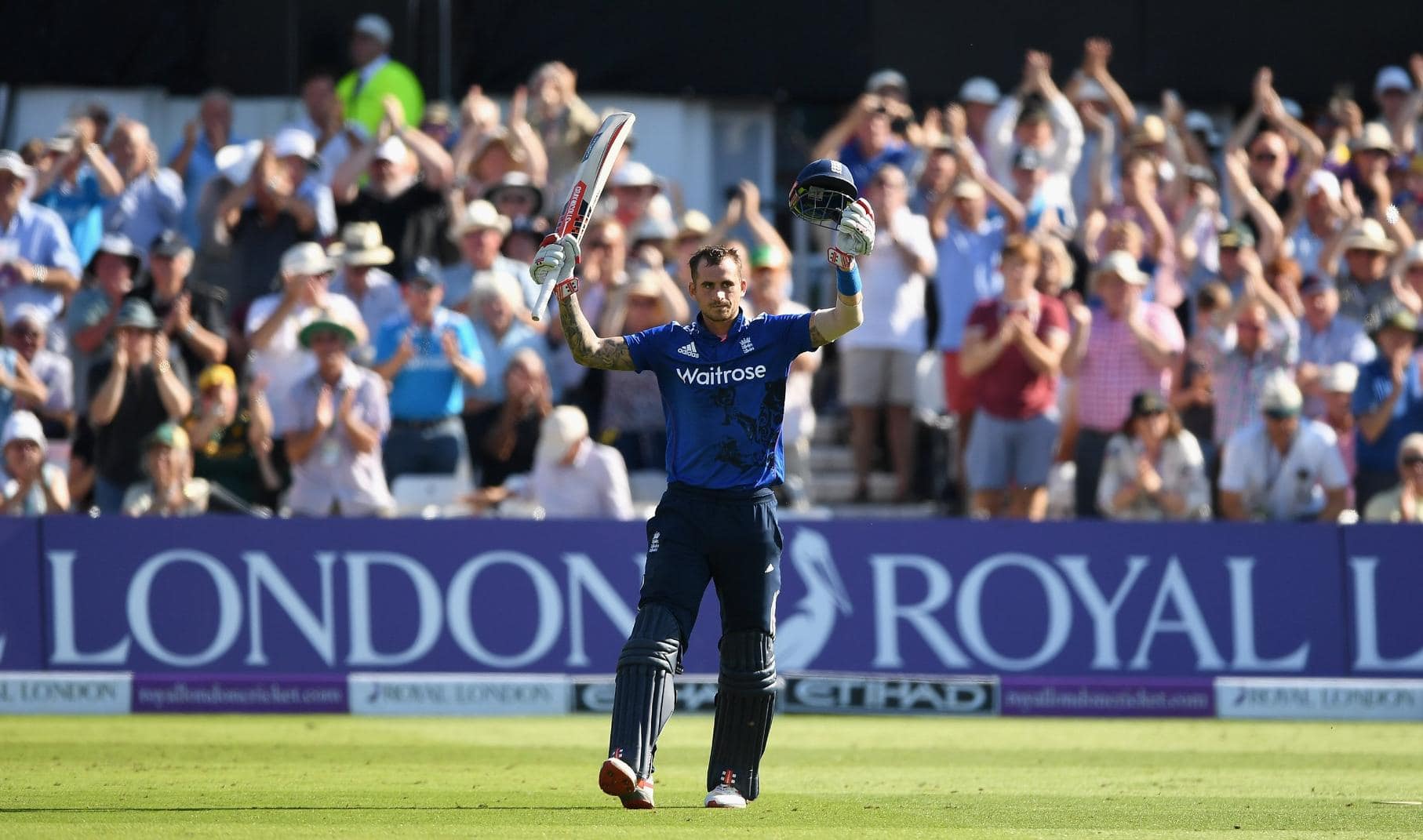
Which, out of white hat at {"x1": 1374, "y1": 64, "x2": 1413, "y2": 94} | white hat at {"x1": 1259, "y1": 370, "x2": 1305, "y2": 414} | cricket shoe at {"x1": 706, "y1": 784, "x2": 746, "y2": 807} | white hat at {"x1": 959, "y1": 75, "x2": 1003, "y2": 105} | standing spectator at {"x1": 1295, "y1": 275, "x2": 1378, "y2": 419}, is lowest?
cricket shoe at {"x1": 706, "y1": 784, "x2": 746, "y2": 807}

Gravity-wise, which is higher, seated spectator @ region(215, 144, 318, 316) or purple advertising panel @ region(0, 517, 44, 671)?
seated spectator @ region(215, 144, 318, 316)

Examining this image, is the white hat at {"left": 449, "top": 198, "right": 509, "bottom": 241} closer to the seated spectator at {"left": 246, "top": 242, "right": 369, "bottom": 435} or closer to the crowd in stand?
the crowd in stand

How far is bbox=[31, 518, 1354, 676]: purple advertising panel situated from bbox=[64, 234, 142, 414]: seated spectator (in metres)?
1.70

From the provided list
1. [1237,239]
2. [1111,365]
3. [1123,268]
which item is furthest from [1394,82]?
[1111,365]

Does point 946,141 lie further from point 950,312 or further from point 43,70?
point 43,70

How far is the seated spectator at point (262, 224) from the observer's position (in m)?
13.5

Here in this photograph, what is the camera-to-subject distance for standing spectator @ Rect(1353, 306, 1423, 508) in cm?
1267

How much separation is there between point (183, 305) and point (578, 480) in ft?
9.20

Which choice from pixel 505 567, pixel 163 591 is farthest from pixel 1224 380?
pixel 163 591

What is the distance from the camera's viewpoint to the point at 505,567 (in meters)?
11.7

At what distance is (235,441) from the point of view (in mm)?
12531

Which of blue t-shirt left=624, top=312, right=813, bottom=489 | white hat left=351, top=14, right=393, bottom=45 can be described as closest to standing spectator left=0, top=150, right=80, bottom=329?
white hat left=351, top=14, right=393, bottom=45

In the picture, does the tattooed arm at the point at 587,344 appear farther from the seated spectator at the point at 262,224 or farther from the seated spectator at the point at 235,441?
the seated spectator at the point at 262,224

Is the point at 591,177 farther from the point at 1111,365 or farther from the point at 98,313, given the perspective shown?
the point at 98,313
